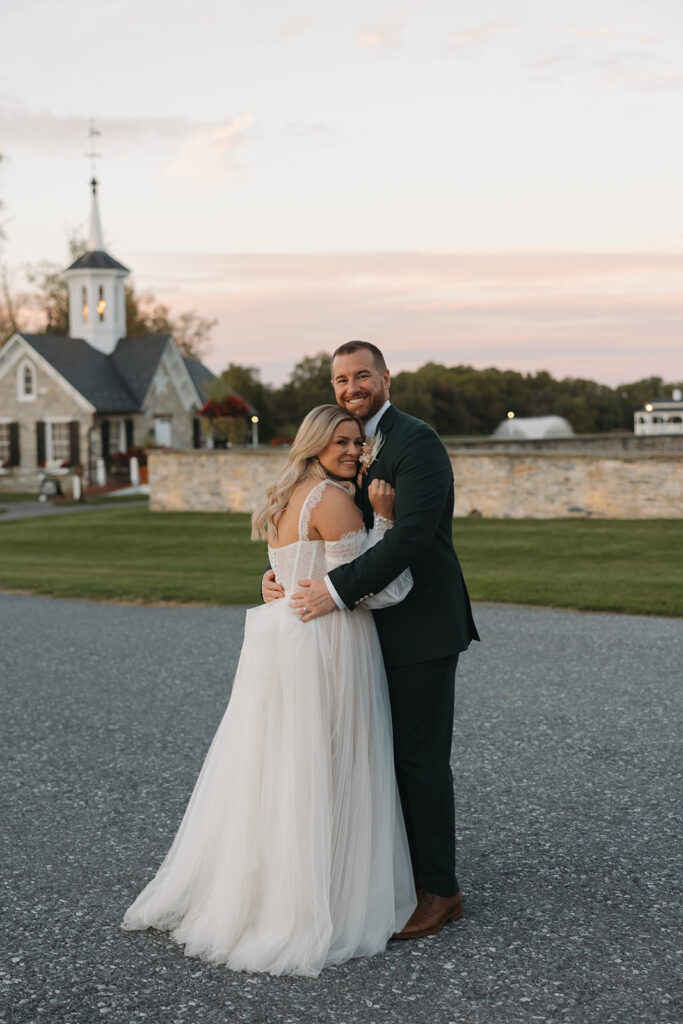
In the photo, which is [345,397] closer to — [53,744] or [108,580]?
[53,744]

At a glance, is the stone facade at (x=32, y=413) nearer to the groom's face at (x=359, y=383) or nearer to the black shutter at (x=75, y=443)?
the black shutter at (x=75, y=443)

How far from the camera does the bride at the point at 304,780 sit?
4000mm

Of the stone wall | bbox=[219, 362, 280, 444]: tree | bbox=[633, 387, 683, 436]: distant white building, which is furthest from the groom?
bbox=[633, 387, 683, 436]: distant white building

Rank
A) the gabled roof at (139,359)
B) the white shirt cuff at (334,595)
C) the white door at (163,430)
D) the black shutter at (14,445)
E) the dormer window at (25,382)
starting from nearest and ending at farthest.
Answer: the white shirt cuff at (334,595), the dormer window at (25,382), the black shutter at (14,445), the gabled roof at (139,359), the white door at (163,430)

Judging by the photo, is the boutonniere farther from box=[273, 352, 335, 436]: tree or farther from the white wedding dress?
box=[273, 352, 335, 436]: tree

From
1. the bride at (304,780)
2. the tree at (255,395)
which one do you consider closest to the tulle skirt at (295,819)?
the bride at (304,780)

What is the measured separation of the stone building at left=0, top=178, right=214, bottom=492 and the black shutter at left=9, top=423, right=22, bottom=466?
39 mm

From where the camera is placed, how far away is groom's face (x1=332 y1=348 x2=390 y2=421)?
4230 millimetres

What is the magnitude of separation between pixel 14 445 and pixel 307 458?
135 ft

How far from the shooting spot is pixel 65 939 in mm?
4148

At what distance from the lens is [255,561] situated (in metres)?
18.1

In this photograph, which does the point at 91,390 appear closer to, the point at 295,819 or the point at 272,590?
the point at 272,590

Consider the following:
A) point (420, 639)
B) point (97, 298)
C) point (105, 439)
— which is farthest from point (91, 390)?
point (420, 639)

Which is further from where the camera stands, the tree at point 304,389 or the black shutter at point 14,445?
the tree at point 304,389
